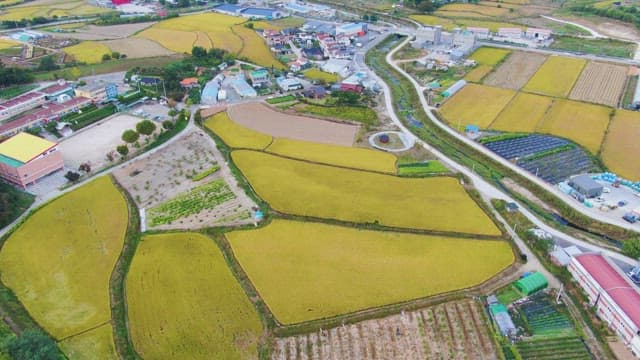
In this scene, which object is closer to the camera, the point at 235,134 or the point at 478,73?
the point at 235,134

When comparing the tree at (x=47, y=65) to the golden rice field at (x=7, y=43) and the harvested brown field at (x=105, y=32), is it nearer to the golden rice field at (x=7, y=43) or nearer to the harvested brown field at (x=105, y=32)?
the golden rice field at (x=7, y=43)

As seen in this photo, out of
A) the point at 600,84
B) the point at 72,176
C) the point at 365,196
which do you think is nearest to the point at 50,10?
the point at 72,176

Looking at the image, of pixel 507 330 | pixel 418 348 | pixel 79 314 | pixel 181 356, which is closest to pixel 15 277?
pixel 79 314

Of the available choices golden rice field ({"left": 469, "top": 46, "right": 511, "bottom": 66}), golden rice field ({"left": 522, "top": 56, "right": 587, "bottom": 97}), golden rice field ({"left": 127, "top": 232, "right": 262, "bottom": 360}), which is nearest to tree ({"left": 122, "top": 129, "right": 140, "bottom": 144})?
golden rice field ({"left": 127, "top": 232, "right": 262, "bottom": 360})

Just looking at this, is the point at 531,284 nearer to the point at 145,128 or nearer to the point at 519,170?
the point at 519,170

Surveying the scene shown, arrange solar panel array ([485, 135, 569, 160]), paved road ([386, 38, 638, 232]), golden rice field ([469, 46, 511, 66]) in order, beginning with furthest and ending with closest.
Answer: golden rice field ([469, 46, 511, 66]), solar panel array ([485, 135, 569, 160]), paved road ([386, 38, 638, 232])

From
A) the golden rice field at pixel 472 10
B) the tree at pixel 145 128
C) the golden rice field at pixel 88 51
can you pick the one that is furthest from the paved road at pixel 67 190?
the golden rice field at pixel 472 10

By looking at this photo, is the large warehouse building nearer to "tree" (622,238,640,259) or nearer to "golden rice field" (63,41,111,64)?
"tree" (622,238,640,259)
